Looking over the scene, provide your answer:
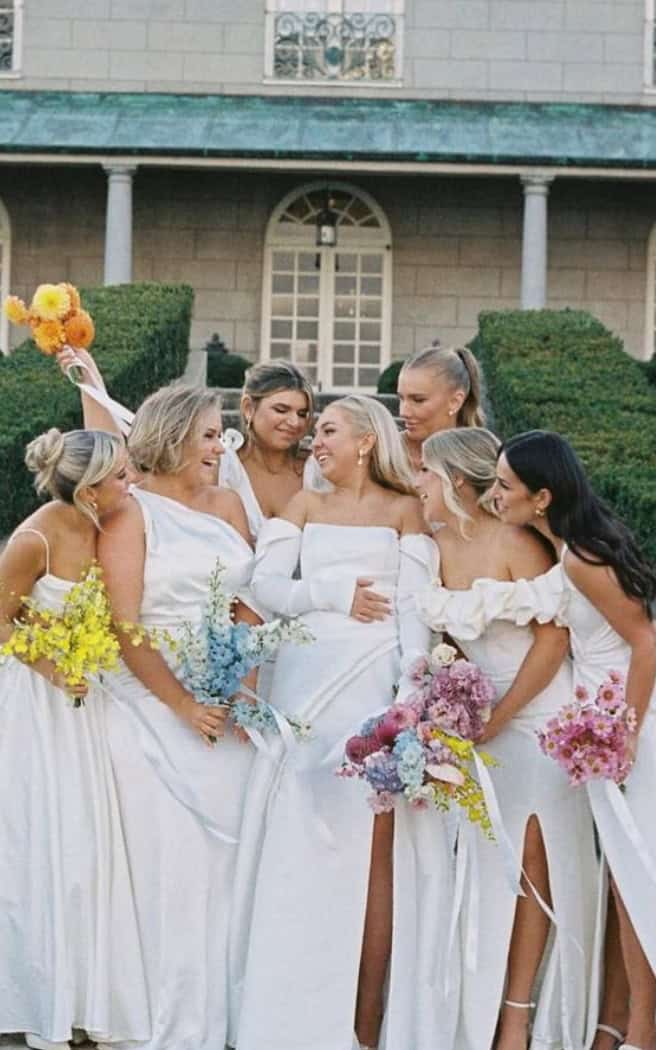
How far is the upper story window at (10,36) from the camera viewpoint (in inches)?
798

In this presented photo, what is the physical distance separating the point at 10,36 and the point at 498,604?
17430 mm

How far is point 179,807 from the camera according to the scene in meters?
4.91

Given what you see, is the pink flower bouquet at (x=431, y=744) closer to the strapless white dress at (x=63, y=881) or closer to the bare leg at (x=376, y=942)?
the bare leg at (x=376, y=942)

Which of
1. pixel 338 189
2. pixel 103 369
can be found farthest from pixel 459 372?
pixel 338 189

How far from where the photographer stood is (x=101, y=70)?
20172mm

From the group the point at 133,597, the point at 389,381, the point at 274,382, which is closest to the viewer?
the point at 133,597

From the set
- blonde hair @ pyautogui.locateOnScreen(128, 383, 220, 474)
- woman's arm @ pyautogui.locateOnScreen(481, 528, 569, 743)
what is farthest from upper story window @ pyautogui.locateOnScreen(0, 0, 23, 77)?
woman's arm @ pyautogui.locateOnScreen(481, 528, 569, 743)

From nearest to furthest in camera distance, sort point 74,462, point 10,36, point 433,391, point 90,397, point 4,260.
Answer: point 74,462 < point 433,391 < point 90,397 < point 10,36 < point 4,260

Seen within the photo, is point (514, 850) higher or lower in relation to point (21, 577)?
lower

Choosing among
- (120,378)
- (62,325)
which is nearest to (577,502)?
(62,325)

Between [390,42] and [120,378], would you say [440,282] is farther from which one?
[120,378]

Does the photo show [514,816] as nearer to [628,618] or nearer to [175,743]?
[628,618]

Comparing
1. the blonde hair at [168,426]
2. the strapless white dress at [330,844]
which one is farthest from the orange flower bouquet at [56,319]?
the strapless white dress at [330,844]

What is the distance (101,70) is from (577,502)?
55.0 feet
